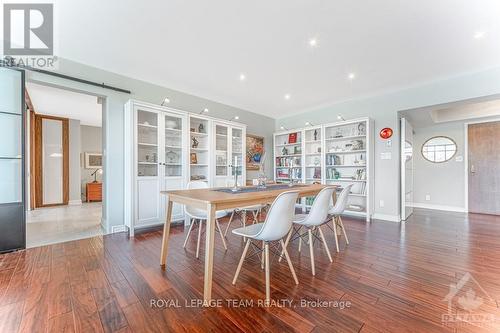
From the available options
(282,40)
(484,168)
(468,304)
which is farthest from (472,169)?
(282,40)

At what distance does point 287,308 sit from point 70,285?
185 cm

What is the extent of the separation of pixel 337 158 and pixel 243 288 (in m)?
3.85

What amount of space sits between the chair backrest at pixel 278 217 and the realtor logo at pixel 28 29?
2819 millimetres

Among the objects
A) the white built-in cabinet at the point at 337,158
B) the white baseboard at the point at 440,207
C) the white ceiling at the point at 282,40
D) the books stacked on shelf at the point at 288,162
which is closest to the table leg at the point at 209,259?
the white ceiling at the point at 282,40

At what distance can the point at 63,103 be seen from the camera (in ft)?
16.0

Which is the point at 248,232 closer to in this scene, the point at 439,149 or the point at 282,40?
the point at 282,40

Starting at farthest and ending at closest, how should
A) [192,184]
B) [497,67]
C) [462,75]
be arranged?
[462,75] → [497,67] → [192,184]

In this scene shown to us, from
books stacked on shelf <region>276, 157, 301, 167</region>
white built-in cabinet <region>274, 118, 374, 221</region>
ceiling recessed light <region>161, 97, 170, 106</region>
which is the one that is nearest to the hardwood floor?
white built-in cabinet <region>274, 118, 374, 221</region>

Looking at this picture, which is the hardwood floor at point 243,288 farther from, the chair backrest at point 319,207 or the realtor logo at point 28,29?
the realtor logo at point 28,29

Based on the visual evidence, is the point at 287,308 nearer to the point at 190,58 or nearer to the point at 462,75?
the point at 190,58

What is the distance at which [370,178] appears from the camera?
170 inches

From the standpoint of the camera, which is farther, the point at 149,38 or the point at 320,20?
the point at 149,38

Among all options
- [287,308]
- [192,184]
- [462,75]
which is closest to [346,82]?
[462,75]

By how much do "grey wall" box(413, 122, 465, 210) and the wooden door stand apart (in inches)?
6.8
